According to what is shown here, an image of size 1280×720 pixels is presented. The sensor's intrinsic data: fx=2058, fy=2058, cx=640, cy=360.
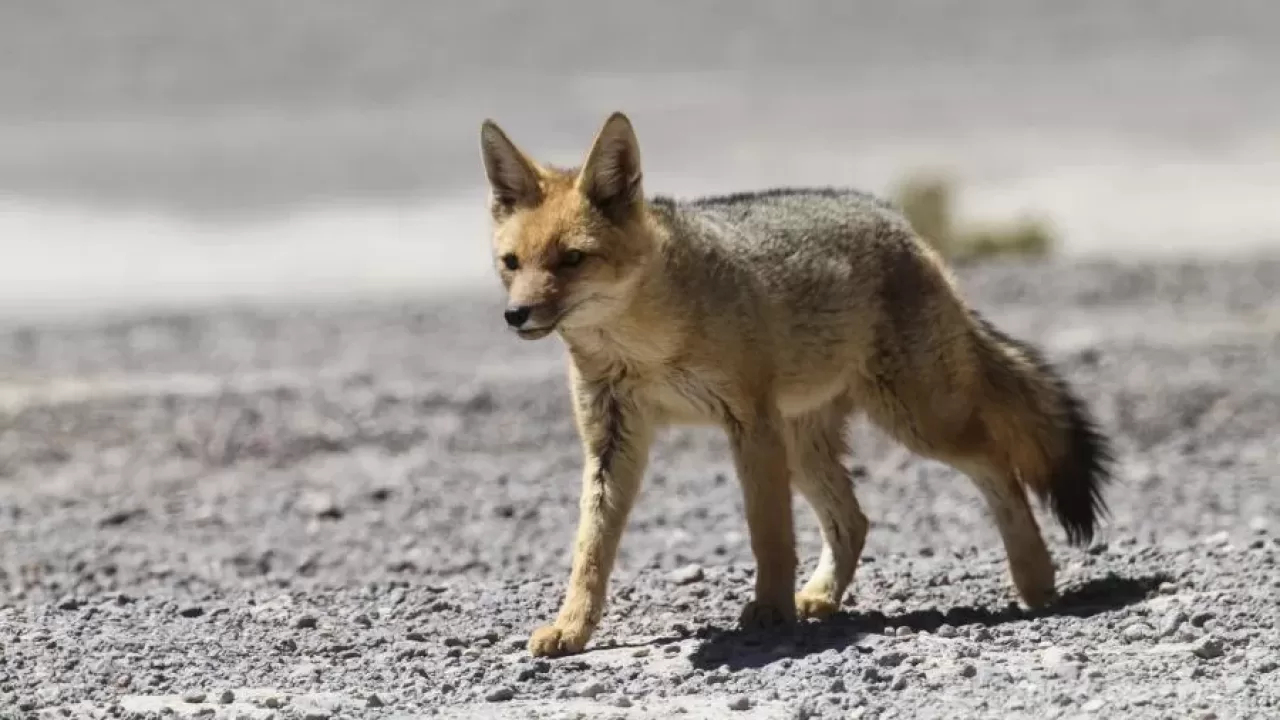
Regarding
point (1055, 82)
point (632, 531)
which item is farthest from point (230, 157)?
point (632, 531)

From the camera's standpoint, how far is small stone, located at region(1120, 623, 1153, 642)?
654 cm

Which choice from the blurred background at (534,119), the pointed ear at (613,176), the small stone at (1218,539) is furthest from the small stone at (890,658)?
the blurred background at (534,119)

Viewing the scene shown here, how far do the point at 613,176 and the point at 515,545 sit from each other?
3.37m

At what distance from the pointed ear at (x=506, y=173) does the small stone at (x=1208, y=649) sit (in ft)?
8.55

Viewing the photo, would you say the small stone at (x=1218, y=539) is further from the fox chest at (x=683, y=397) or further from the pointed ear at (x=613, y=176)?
the pointed ear at (x=613, y=176)

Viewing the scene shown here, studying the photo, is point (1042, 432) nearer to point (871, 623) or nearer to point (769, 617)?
point (871, 623)

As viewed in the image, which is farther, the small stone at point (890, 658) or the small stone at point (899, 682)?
the small stone at point (890, 658)

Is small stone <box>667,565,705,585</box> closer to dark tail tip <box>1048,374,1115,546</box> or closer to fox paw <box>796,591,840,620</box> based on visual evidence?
fox paw <box>796,591,840,620</box>

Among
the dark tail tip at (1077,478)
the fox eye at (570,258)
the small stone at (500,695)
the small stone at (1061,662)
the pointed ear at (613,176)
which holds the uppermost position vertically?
the pointed ear at (613,176)

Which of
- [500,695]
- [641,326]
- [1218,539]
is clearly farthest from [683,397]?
[1218,539]

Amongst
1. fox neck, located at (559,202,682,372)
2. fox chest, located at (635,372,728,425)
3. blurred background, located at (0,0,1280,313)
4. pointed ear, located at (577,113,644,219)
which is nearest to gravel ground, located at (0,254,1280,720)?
fox chest, located at (635,372,728,425)

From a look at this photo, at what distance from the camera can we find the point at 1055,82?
42.4 meters

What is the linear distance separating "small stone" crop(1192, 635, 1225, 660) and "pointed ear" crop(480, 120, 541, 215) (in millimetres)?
2605

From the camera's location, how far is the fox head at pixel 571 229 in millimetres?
6676
